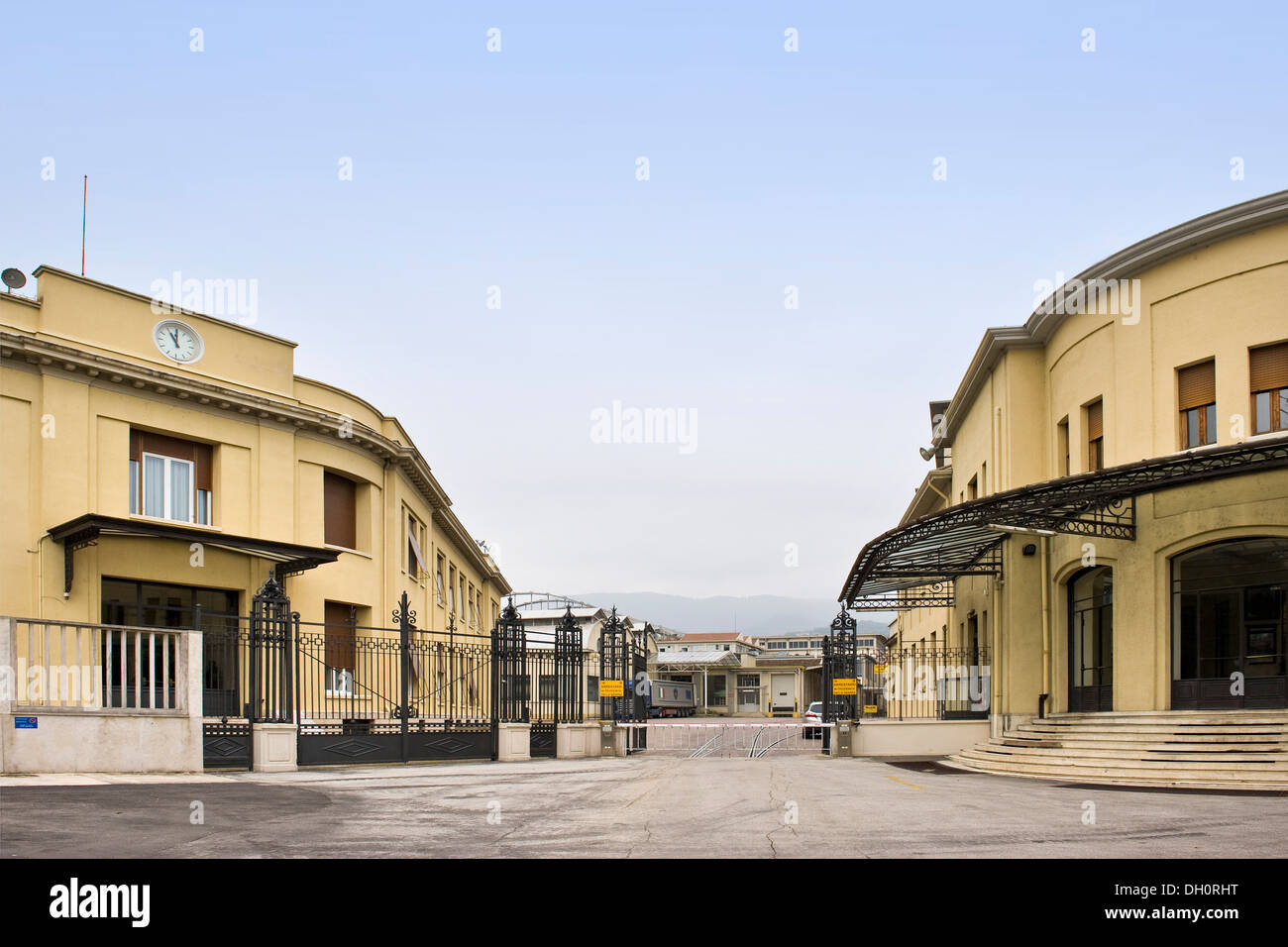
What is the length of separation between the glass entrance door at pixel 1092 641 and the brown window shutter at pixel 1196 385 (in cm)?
353

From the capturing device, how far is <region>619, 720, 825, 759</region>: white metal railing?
33844 millimetres

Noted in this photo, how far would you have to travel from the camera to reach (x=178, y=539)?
79.2 feet

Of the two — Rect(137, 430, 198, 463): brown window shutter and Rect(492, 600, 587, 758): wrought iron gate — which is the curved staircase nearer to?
Rect(492, 600, 587, 758): wrought iron gate

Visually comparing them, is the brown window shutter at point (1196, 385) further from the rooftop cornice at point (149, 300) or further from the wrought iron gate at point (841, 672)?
the rooftop cornice at point (149, 300)

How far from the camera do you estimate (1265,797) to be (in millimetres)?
14609

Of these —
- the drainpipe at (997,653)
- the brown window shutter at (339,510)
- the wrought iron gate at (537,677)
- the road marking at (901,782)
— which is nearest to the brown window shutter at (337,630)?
the brown window shutter at (339,510)

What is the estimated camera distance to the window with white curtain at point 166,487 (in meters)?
24.6

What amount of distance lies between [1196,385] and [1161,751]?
682 centimetres

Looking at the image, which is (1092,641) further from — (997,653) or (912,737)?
(912,737)

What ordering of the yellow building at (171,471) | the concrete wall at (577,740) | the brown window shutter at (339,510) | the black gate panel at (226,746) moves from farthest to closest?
the brown window shutter at (339,510)
the concrete wall at (577,740)
the yellow building at (171,471)
the black gate panel at (226,746)

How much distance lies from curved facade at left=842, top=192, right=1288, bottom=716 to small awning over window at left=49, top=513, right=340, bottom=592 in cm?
1281

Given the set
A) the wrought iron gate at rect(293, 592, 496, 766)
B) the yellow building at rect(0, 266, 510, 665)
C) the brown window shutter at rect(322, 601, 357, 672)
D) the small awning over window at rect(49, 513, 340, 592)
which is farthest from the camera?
the brown window shutter at rect(322, 601, 357, 672)

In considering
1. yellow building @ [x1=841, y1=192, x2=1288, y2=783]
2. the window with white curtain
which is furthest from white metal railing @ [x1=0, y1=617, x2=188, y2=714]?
yellow building @ [x1=841, y1=192, x2=1288, y2=783]
